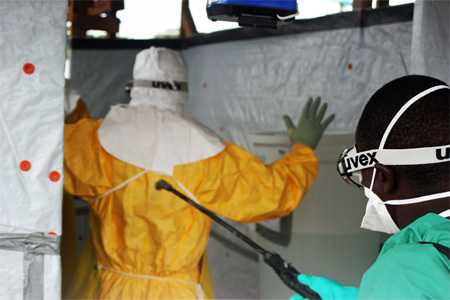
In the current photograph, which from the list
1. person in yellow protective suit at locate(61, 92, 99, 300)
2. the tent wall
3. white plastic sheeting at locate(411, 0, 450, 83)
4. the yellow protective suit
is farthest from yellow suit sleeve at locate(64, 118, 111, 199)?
white plastic sheeting at locate(411, 0, 450, 83)

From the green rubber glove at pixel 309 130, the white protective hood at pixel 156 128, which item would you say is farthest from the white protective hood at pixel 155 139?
the green rubber glove at pixel 309 130

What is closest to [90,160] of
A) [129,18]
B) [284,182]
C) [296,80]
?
[284,182]

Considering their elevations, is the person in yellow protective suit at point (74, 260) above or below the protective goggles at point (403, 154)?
below

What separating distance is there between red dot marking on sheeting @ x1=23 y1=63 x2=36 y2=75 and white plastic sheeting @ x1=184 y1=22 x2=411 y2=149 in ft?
5.10

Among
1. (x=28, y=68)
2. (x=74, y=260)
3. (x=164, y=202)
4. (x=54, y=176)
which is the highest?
(x=28, y=68)

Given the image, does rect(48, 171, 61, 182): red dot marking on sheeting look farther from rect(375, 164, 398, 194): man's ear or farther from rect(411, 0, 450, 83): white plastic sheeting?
rect(411, 0, 450, 83): white plastic sheeting

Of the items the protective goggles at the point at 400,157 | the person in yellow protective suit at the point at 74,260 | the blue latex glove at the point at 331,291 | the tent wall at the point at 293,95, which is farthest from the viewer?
the tent wall at the point at 293,95

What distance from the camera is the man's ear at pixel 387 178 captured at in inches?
50.1

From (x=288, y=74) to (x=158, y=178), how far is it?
1309mm

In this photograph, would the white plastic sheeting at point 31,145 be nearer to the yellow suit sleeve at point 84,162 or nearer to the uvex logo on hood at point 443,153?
the yellow suit sleeve at point 84,162

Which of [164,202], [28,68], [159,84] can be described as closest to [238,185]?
[164,202]

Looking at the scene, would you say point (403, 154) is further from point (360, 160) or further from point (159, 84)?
point (159, 84)

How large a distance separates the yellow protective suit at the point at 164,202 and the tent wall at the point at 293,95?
1.45 ft

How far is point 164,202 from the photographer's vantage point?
2.25 m
